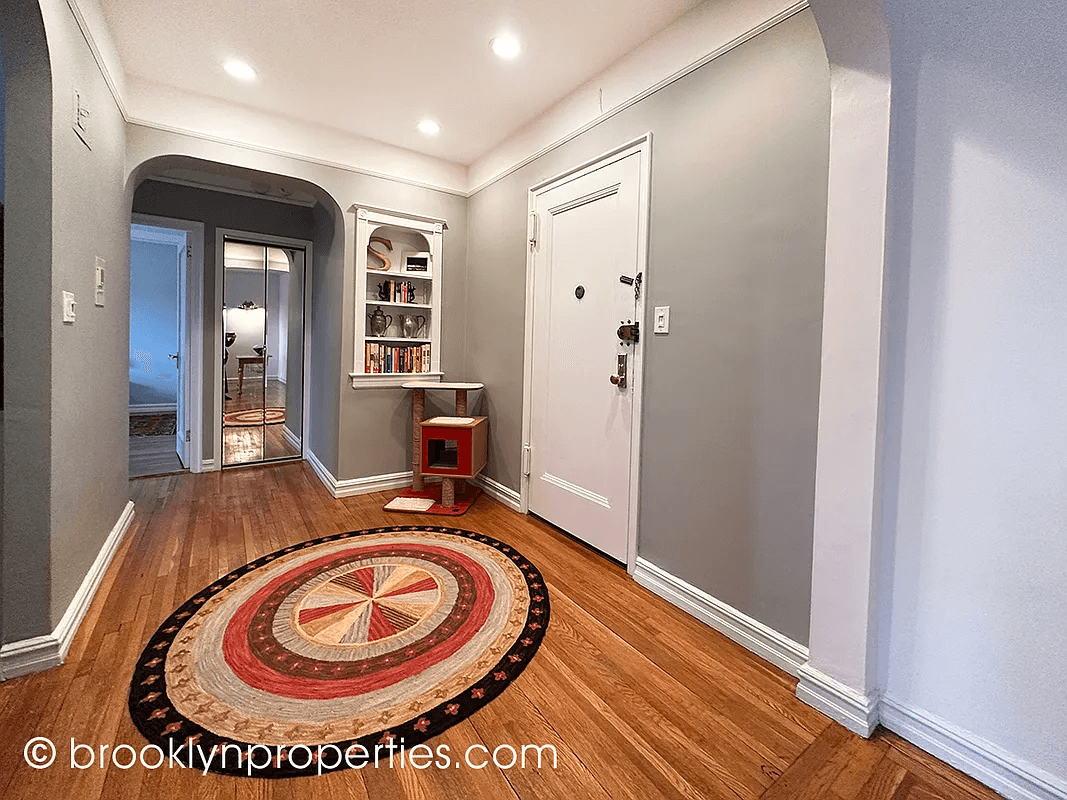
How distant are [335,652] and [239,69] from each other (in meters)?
2.88

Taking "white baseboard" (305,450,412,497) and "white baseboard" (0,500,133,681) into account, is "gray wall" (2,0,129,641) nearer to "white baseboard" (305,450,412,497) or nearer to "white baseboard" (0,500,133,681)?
"white baseboard" (0,500,133,681)

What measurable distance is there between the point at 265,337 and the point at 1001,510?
16.6 feet

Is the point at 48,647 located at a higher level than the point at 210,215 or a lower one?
lower

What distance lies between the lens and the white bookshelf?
340cm

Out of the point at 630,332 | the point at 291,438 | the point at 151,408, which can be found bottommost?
the point at 291,438

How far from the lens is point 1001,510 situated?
1.20 meters

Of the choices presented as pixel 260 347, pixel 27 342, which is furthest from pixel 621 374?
pixel 260 347

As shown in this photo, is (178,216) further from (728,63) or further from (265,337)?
(728,63)

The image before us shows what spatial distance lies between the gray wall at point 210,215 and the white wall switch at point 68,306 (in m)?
2.28

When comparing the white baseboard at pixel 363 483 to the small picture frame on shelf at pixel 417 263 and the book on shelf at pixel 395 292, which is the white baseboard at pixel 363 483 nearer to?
the book on shelf at pixel 395 292

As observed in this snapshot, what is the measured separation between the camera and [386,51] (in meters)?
2.30

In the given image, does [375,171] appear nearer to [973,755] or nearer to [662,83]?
[662,83]

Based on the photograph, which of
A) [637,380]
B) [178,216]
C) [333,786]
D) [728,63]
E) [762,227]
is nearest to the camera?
[333,786]

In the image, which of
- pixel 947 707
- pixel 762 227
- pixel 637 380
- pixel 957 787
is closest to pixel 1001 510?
pixel 947 707
